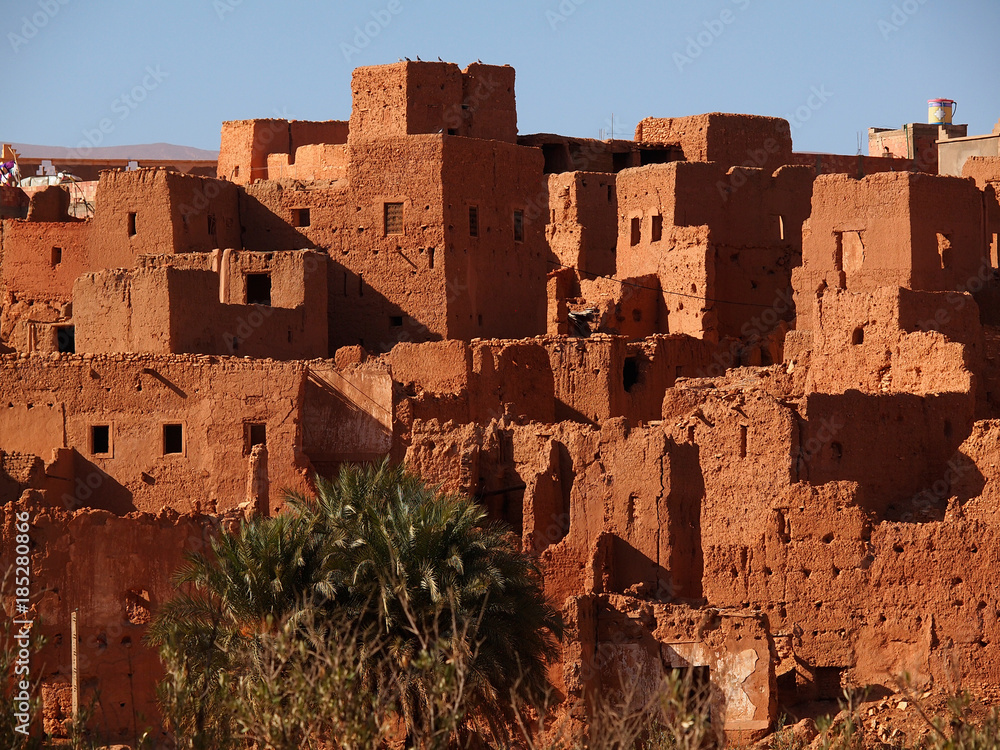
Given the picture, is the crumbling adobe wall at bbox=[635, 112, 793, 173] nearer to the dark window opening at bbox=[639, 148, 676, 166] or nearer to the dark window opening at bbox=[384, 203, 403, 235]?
the dark window opening at bbox=[639, 148, 676, 166]

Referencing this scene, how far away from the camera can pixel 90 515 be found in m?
26.2

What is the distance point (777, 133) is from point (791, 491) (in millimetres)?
20216

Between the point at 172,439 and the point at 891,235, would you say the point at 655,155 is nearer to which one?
the point at 891,235

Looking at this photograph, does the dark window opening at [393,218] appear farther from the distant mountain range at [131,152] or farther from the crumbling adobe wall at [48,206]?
the distant mountain range at [131,152]

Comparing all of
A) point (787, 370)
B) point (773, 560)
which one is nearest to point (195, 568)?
point (773, 560)

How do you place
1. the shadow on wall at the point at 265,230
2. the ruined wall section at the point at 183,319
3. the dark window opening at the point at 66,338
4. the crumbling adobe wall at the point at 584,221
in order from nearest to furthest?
the ruined wall section at the point at 183,319
the dark window opening at the point at 66,338
the shadow on wall at the point at 265,230
the crumbling adobe wall at the point at 584,221

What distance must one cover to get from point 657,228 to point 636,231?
0.61 m

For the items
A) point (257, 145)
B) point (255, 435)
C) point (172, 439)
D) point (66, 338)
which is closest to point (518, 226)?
point (66, 338)

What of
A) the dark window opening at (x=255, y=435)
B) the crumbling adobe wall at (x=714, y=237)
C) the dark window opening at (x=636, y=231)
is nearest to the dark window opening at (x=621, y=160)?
the crumbling adobe wall at (x=714, y=237)

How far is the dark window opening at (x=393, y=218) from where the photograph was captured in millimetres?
39800

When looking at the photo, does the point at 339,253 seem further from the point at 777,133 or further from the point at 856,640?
the point at 856,640

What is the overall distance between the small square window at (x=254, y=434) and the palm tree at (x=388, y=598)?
7.25m

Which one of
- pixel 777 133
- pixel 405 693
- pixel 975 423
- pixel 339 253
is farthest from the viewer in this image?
pixel 777 133

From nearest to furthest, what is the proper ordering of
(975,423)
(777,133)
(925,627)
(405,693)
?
1. (405,693)
2. (925,627)
3. (975,423)
4. (777,133)
